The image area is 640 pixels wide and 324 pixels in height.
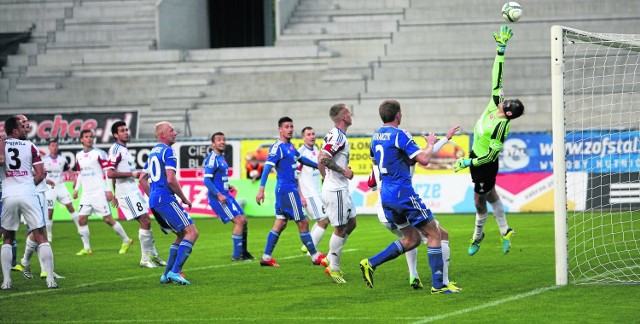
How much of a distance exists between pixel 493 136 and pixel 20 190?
664 centimetres

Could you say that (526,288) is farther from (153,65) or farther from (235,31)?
(235,31)

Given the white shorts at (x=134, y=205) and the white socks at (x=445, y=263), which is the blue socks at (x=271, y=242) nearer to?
the white shorts at (x=134, y=205)

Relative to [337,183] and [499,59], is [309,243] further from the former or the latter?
[499,59]

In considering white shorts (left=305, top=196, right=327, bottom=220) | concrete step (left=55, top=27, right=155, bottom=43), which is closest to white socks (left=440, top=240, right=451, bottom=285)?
white shorts (left=305, top=196, right=327, bottom=220)

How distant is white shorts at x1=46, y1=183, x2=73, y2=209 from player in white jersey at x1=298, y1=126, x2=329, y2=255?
7.03 metres

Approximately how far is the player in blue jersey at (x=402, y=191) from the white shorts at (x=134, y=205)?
23.1 feet

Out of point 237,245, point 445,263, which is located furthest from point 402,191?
point 237,245

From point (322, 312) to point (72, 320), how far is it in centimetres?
264

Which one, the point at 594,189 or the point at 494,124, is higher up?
the point at 494,124

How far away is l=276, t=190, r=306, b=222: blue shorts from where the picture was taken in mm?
16781

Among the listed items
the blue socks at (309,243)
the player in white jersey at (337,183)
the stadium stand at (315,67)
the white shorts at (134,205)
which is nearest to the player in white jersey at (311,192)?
the blue socks at (309,243)

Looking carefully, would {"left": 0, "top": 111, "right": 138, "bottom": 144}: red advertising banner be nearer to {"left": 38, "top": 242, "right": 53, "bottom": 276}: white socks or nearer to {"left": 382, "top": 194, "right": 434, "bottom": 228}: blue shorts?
{"left": 38, "top": 242, "right": 53, "bottom": 276}: white socks

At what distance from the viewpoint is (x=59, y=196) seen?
24.4 metres

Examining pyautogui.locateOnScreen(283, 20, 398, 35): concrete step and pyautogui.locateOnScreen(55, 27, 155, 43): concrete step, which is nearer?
pyautogui.locateOnScreen(283, 20, 398, 35): concrete step
